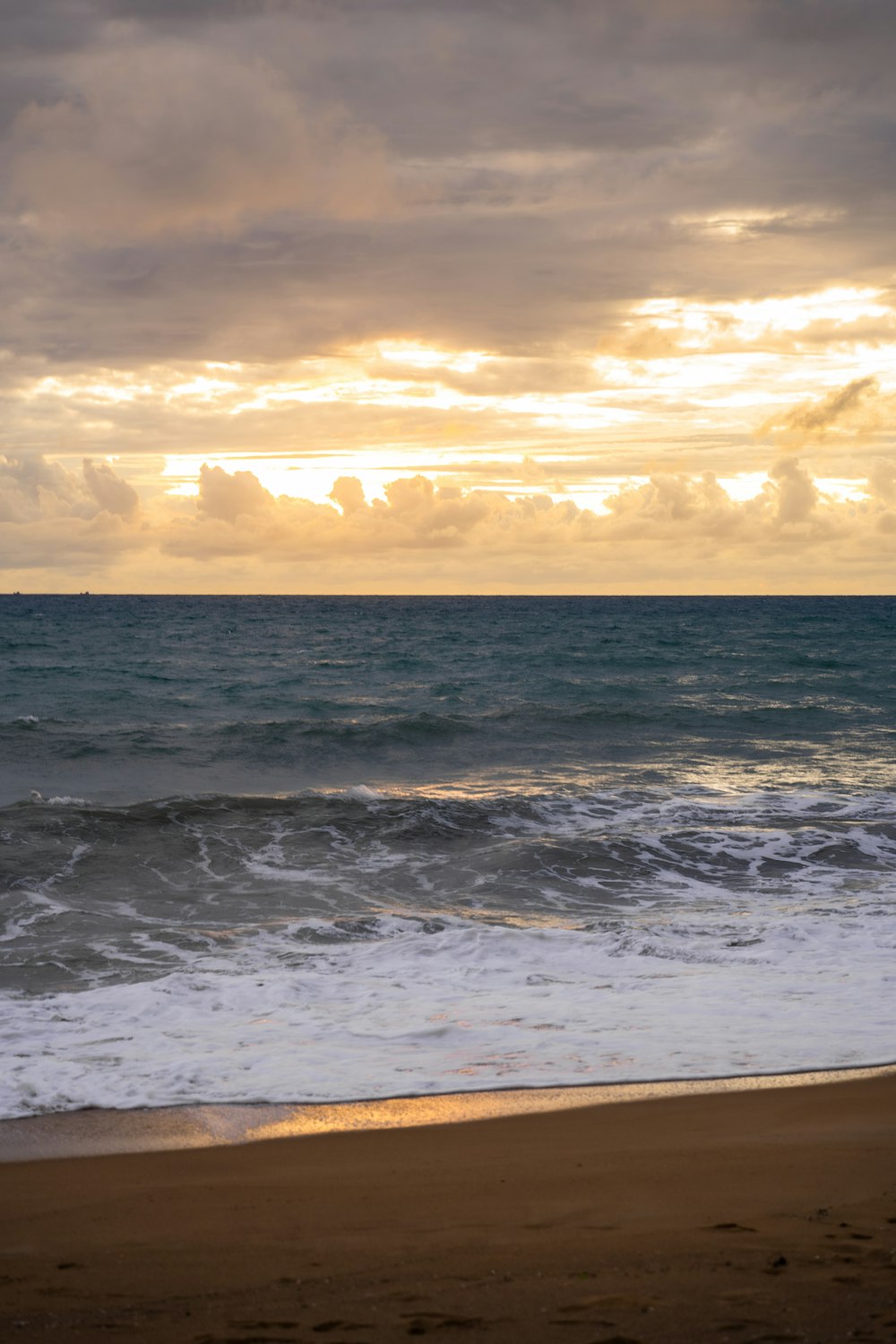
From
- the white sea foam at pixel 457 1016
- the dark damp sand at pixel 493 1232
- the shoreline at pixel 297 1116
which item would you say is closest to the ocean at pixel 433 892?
the white sea foam at pixel 457 1016

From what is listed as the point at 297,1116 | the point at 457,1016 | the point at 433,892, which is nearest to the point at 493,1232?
the point at 297,1116

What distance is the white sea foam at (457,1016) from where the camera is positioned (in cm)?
638

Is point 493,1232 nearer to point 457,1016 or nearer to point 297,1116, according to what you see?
point 297,1116

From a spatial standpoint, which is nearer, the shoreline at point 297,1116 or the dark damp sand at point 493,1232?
the dark damp sand at point 493,1232

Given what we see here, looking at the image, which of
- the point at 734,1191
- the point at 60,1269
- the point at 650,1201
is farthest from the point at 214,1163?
the point at 734,1191

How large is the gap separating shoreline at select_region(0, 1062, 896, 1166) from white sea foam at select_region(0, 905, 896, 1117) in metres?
0.13

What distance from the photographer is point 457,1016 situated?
7531 millimetres

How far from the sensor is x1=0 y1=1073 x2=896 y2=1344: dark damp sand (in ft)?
11.8

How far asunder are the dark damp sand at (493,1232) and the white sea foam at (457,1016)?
29.3 inches

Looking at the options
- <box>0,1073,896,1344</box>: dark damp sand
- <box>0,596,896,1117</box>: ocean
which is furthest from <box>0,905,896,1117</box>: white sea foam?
<box>0,1073,896,1344</box>: dark damp sand

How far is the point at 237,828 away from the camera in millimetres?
15086

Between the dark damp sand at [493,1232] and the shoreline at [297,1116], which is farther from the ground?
the dark damp sand at [493,1232]

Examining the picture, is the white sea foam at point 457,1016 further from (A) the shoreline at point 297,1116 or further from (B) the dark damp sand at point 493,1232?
(B) the dark damp sand at point 493,1232

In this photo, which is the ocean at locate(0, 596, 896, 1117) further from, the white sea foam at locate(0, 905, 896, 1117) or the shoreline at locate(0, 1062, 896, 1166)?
the shoreline at locate(0, 1062, 896, 1166)
